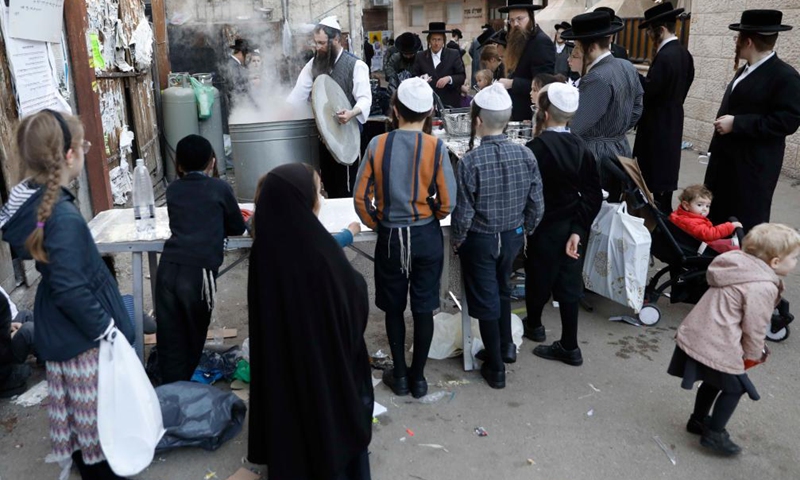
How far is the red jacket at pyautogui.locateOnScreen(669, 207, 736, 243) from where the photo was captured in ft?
14.4

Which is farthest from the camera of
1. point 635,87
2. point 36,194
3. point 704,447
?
point 635,87

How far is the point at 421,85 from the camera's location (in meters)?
3.41

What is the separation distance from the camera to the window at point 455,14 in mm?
30359

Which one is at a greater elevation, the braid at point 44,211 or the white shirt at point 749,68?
the white shirt at point 749,68

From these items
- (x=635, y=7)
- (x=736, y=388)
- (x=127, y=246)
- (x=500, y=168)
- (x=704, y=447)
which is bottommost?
(x=704, y=447)

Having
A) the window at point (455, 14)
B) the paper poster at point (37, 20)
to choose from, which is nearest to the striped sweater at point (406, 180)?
the paper poster at point (37, 20)

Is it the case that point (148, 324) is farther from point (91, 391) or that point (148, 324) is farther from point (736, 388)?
point (736, 388)

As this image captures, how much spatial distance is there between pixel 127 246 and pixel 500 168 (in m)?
2.06

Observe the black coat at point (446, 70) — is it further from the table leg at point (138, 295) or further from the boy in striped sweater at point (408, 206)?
the table leg at point (138, 295)

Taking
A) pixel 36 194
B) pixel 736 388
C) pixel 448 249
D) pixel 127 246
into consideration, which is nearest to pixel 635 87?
pixel 448 249

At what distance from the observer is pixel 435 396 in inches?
149

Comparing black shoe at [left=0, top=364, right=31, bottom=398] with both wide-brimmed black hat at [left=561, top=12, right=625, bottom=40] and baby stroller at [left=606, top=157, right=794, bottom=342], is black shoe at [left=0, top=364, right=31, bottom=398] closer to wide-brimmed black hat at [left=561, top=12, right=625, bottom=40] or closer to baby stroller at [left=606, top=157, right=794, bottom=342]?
baby stroller at [left=606, top=157, right=794, bottom=342]

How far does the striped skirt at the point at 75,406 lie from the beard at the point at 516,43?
505 cm

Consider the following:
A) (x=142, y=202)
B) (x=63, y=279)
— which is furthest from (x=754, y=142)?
(x=63, y=279)
